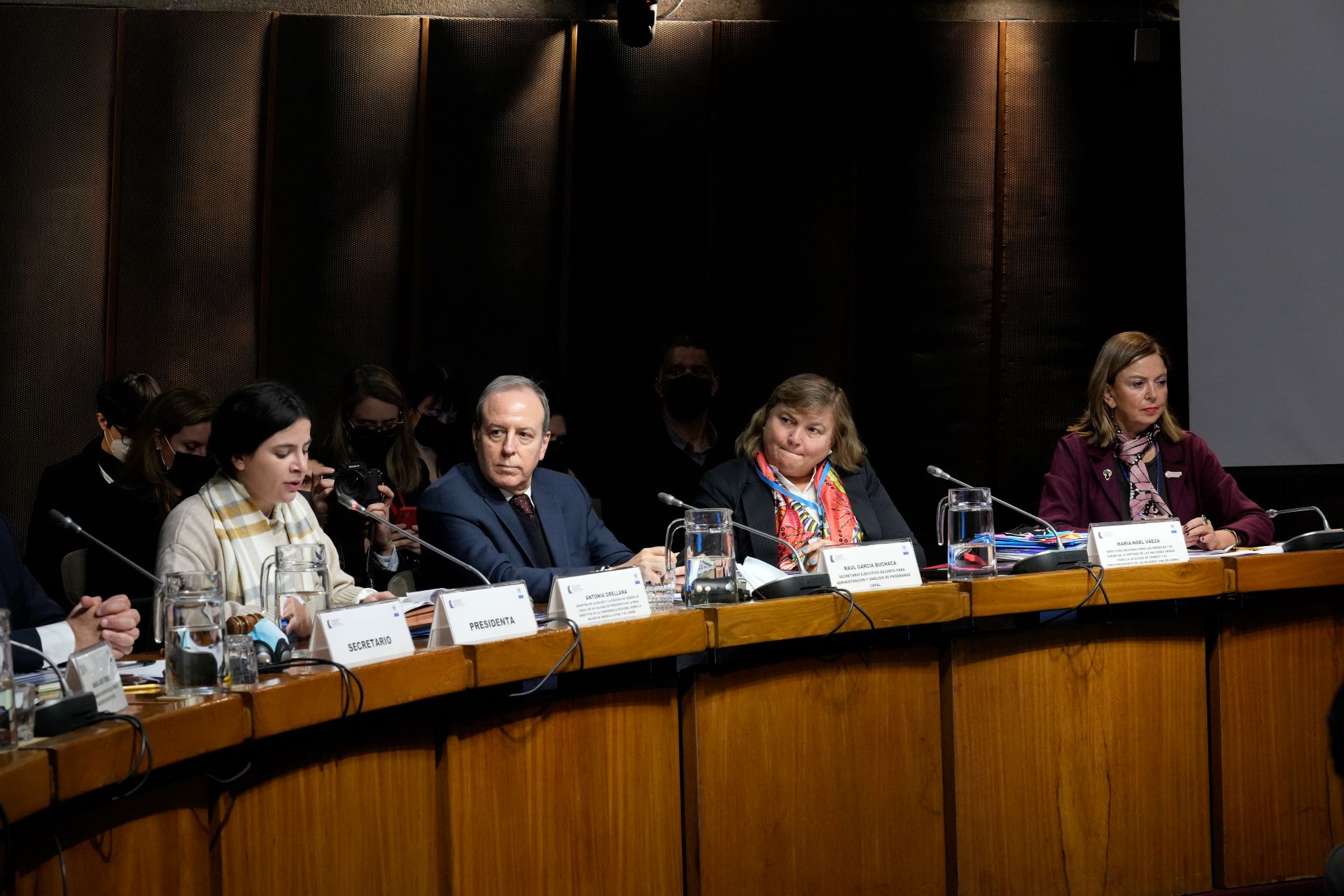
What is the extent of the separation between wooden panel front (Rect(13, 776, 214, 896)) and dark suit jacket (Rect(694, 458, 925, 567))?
168 cm

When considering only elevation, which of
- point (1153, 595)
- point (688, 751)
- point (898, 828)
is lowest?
point (898, 828)

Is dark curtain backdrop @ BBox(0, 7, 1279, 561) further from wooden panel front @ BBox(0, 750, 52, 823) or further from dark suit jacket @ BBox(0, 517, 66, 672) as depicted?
wooden panel front @ BBox(0, 750, 52, 823)

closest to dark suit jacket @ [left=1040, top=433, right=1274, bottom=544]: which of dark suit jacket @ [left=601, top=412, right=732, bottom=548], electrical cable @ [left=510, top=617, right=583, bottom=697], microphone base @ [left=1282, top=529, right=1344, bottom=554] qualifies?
microphone base @ [left=1282, top=529, right=1344, bottom=554]

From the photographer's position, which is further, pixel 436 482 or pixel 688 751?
pixel 436 482

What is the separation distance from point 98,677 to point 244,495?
3.22ft

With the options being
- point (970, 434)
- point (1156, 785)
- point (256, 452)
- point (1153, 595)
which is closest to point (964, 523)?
point (1153, 595)

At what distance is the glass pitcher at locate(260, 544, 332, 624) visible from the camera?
201 centimetres

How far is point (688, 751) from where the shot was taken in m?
2.20

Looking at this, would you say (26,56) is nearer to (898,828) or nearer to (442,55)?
(442,55)

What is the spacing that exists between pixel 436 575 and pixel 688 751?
858 mm

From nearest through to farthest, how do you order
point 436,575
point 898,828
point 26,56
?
point 898,828 → point 436,575 → point 26,56

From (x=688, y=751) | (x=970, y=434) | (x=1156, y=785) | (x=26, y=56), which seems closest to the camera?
(x=688, y=751)

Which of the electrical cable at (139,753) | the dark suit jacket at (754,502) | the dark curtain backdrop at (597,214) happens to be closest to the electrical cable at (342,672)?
the electrical cable at (139,753)

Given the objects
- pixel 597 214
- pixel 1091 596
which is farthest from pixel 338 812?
pixel 597 214
